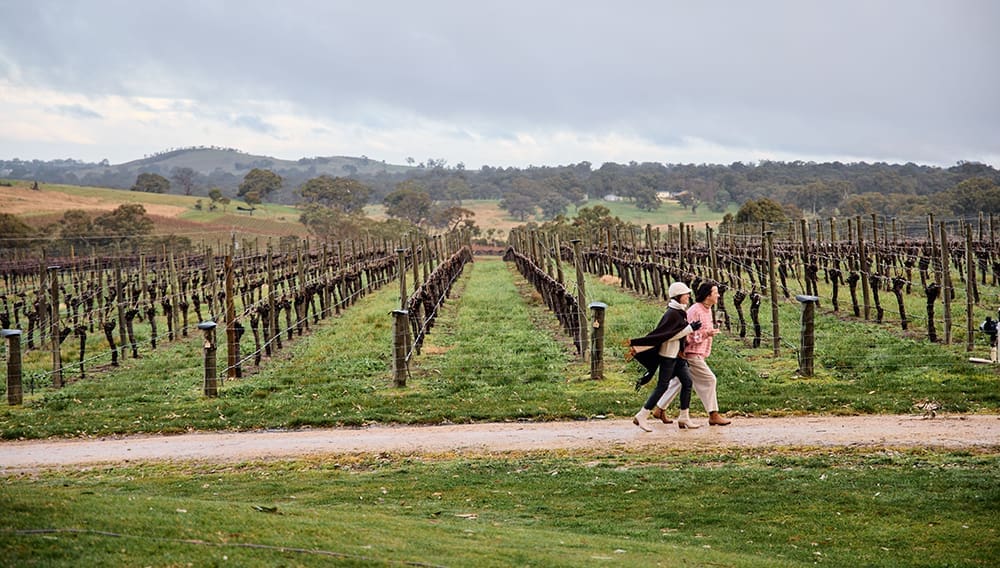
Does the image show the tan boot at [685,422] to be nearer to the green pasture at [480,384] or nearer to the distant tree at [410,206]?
the green pasture at [480,384]

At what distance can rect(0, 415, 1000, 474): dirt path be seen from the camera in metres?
10.6

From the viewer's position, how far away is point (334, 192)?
116m

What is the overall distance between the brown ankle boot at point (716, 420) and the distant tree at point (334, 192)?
10269 cm

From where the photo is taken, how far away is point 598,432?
1157cm

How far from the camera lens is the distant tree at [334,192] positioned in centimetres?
11454

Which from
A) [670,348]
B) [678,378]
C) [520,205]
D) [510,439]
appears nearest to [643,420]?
[678,378]

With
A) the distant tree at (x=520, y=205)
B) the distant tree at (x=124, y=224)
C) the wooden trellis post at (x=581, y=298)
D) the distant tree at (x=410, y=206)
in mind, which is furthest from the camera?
the distant tree at (x=520, y=205)

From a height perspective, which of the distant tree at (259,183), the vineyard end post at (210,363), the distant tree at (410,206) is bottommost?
the vineyard end post at (210,363)

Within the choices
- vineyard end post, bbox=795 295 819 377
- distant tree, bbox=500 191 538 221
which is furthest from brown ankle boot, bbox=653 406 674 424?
distant tree, bbox=500 191 538 221

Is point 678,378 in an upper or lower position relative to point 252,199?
lower

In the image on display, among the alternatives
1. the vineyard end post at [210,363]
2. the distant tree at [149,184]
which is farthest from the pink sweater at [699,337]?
the distant tree at [149,184]

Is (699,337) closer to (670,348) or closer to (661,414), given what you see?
(670,348)

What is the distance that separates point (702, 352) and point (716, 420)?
818 millimetres

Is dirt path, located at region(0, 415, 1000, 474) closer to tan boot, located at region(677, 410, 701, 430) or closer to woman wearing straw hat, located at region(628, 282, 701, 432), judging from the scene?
tan boot, located at region(677, 410, 701, 430)
